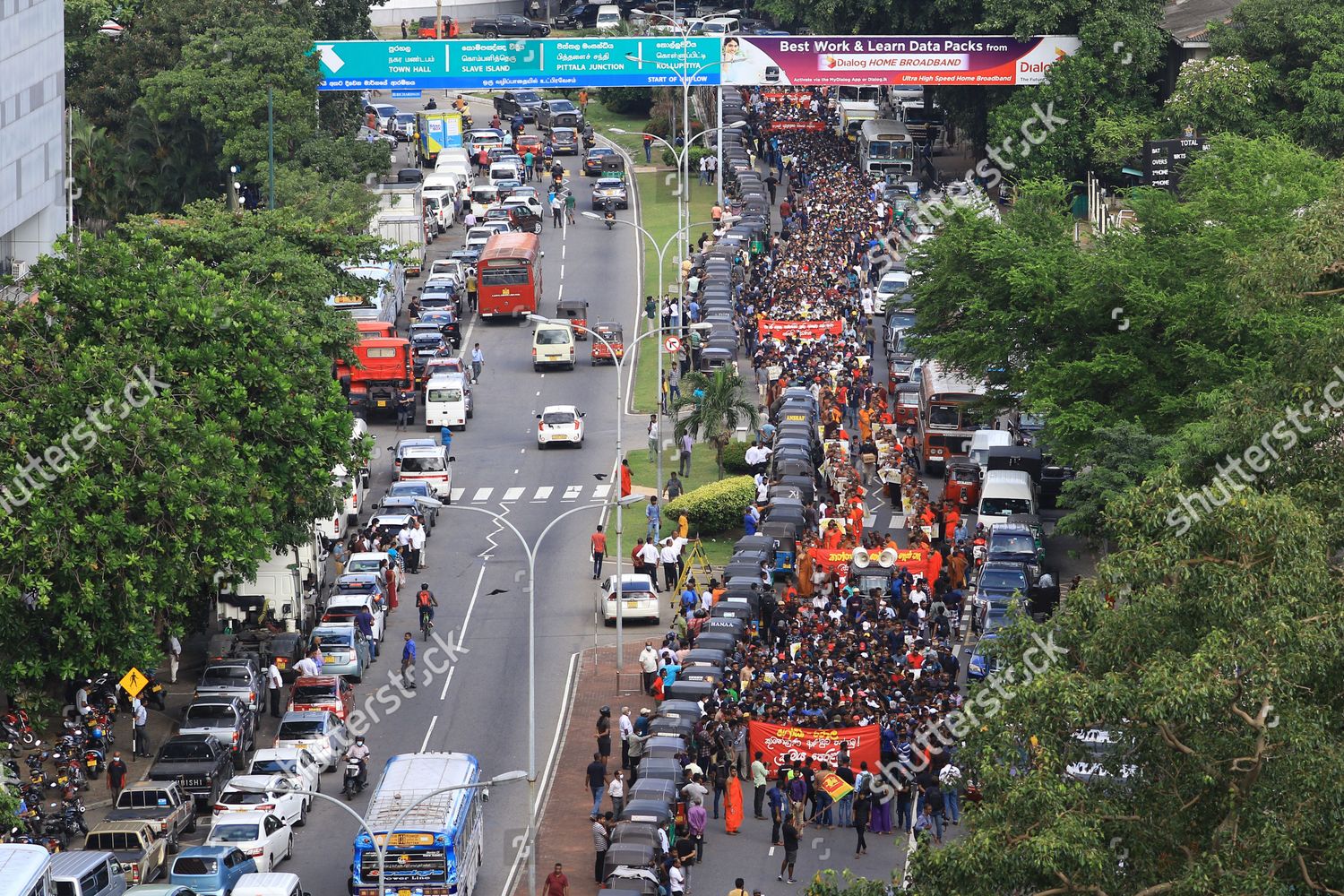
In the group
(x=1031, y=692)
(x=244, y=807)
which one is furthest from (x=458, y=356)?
(x=1031, y=692)

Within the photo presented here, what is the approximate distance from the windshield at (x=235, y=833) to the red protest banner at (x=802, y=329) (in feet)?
118

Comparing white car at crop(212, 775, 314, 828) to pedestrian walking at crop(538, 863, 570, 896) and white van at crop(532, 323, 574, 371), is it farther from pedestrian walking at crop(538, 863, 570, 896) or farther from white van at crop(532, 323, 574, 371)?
white van at crop(532, 323, 574, 371)

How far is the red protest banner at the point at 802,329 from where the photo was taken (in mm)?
73938

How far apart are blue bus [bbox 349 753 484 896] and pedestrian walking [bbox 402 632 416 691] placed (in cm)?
1072

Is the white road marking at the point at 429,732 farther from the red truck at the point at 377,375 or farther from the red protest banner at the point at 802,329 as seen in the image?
the red protest banner at the point at 802,329

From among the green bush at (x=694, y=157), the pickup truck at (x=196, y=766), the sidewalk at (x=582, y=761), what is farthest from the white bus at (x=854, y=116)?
the pickup truck at (x=196, y=766)

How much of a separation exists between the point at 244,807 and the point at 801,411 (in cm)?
2716

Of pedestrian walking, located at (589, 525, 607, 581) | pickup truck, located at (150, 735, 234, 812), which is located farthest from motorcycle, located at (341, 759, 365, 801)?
pedestrian walking, located at (589, 525, 607, 581)

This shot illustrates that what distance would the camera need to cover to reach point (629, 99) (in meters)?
122

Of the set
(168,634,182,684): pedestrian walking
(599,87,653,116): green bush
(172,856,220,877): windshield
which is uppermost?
(172,856,220,877): windshield

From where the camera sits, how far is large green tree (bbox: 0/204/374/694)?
44.9 meters

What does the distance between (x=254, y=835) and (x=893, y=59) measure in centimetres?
5923

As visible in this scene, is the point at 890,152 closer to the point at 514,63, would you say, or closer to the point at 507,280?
the point at 514,63

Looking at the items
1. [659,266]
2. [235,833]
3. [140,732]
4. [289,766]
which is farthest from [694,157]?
[235,833]
